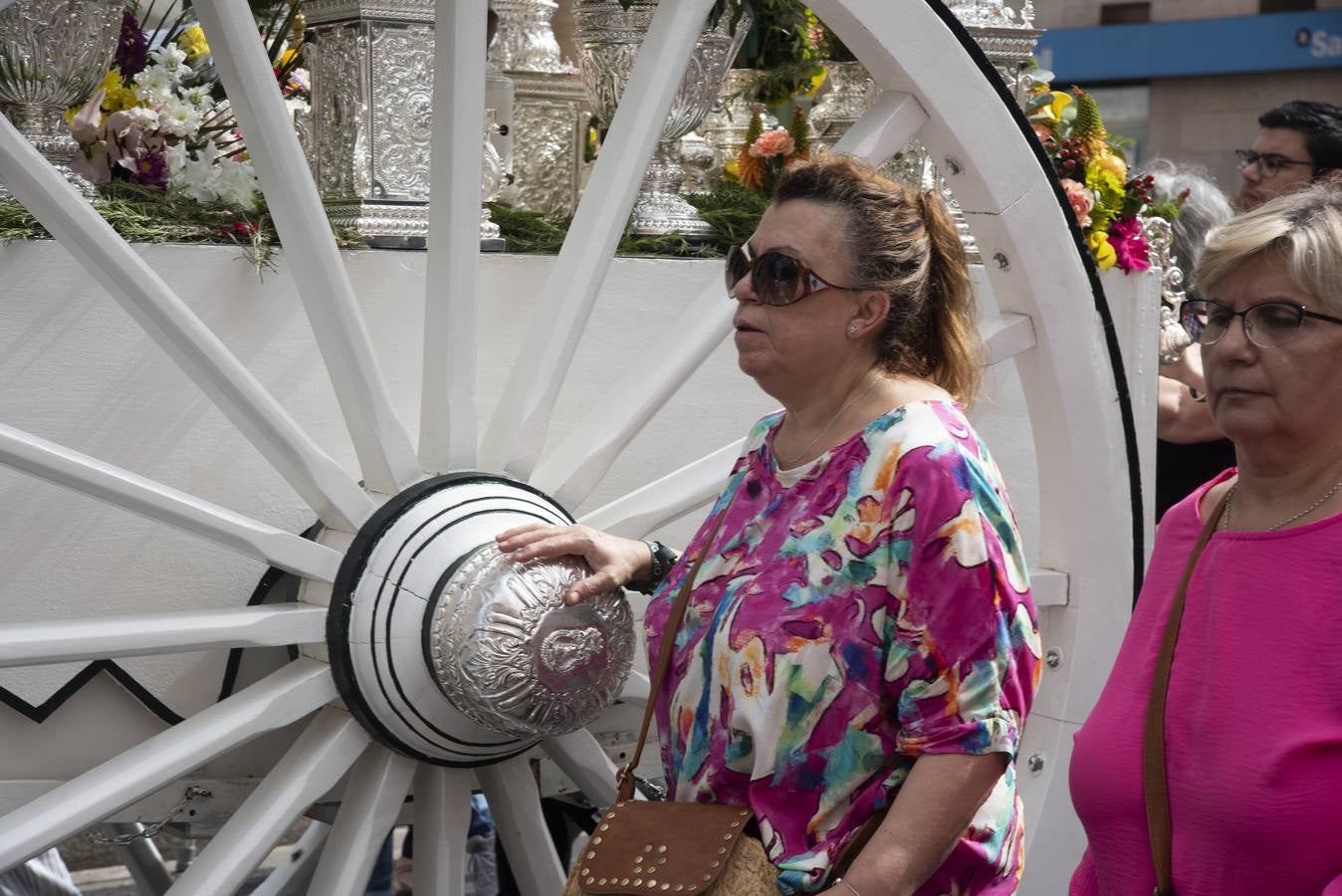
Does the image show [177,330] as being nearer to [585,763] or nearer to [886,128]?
[585,763]

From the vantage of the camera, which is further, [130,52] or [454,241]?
[130,52]

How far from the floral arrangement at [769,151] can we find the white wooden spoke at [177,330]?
1258mm

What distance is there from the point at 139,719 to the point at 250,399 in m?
0.58

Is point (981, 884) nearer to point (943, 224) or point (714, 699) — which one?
point (714, 699)

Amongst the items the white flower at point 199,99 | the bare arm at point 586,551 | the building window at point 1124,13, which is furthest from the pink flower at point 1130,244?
the building window at point 1124,13

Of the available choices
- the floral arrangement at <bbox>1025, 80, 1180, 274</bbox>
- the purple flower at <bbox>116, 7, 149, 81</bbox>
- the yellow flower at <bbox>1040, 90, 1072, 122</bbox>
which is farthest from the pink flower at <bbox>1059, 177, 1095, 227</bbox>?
the purple flower at <bbox>116, 7, 149, 81</bbox>

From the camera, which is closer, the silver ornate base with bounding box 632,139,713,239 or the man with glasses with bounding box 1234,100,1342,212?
the silver ornate base with bounding box 632,139,713,239

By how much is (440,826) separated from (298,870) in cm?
134

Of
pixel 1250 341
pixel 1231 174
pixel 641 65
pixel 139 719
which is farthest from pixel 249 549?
pixel 1231 174

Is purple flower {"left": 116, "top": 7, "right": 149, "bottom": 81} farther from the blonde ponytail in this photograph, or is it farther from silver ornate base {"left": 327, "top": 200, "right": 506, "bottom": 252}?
the blonde ponytail

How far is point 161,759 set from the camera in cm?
218

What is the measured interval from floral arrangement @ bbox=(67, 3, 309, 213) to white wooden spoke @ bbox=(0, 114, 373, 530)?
381 millimetres

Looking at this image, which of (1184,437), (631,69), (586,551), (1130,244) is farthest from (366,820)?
(1184,437)

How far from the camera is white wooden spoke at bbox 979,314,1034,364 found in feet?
8.84
